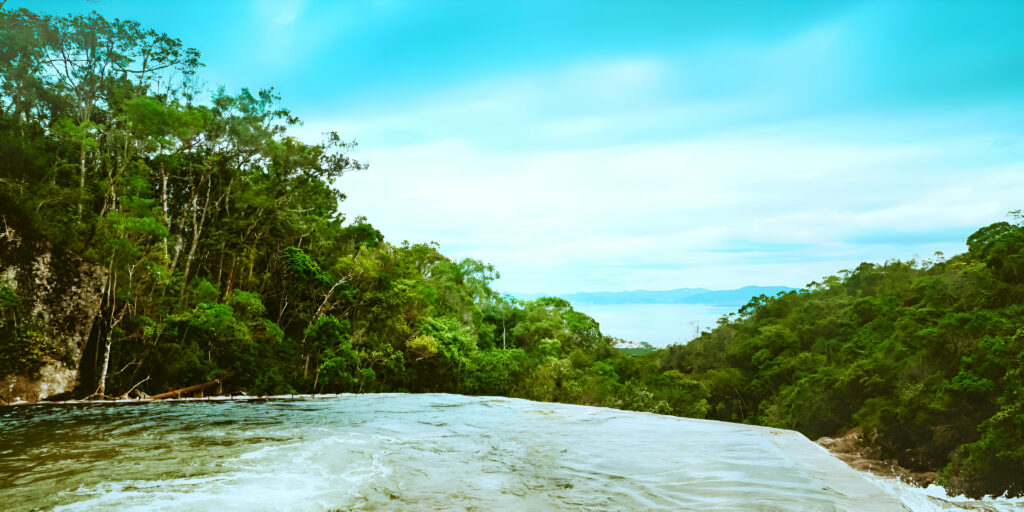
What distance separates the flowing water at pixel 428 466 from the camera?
392 centimetres

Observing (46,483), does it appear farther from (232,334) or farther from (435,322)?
(435,322)

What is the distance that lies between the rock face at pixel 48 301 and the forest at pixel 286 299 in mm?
140

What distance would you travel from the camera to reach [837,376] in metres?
23.7

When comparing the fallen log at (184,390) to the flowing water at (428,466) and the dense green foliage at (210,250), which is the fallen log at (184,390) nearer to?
the dense green foliage at (210,250)

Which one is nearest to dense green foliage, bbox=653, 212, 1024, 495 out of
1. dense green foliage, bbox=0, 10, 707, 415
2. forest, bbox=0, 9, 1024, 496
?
forest, bbox=0, 9, 1024, 496

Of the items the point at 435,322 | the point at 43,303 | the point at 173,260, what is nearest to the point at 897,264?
the point at 435,322

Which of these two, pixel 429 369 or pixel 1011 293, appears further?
pixel 429 369

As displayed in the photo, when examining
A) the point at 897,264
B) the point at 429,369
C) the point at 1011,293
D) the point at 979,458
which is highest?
the point at 897,264

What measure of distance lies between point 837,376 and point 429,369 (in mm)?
18870

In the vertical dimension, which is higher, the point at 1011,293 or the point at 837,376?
the point at 1011,293

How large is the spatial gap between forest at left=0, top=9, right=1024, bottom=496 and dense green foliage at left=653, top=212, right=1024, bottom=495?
3.4 inches

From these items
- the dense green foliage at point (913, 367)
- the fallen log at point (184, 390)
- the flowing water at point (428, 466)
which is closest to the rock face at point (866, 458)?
the dense green foliage at point (913, 367)

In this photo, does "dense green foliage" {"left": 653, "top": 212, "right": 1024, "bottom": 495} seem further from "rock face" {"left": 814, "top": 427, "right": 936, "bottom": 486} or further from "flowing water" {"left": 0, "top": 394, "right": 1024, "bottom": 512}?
"flowing water" {"left": 0, "top": 394, "right": 1024, "bottom": 512}

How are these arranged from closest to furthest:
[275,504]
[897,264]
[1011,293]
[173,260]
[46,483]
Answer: [275,504], [46,483], [173,260], [1011,293], [897,264]
